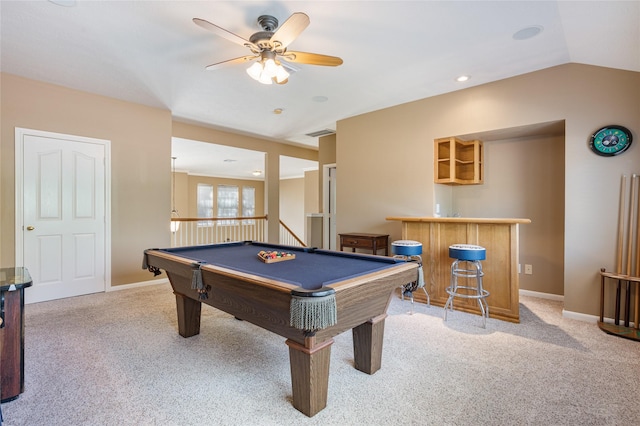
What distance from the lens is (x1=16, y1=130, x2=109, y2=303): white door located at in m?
3.53

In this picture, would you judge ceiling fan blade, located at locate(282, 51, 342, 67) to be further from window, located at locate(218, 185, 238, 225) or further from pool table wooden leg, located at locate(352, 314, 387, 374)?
window, located at locate(218, 185, 238, 225)

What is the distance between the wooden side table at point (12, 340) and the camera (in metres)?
1.74

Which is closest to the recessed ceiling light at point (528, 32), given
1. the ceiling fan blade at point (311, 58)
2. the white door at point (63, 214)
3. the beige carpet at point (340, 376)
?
the ceiling fan blade at point (311, 58)

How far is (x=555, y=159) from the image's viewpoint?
3.75 m

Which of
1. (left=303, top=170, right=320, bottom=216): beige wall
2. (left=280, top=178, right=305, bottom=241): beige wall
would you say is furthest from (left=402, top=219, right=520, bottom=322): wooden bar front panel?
(left=280, top=178, right=305, bottom=241): beige wall

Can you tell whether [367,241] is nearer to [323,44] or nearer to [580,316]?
[580,316]

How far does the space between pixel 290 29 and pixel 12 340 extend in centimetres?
258

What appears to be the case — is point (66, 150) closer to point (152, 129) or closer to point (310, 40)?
point (152, 129)

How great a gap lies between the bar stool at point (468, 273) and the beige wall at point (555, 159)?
2.84 ft

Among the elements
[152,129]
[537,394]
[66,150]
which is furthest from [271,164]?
[537,394]

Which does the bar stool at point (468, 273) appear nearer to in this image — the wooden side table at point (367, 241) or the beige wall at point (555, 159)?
the beige wall at point (555, 159)

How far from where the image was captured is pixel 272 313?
1.67 meters

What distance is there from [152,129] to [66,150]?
1069 mm

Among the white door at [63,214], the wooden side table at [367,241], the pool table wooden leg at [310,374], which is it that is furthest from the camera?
the wooden side table at [367,241]
